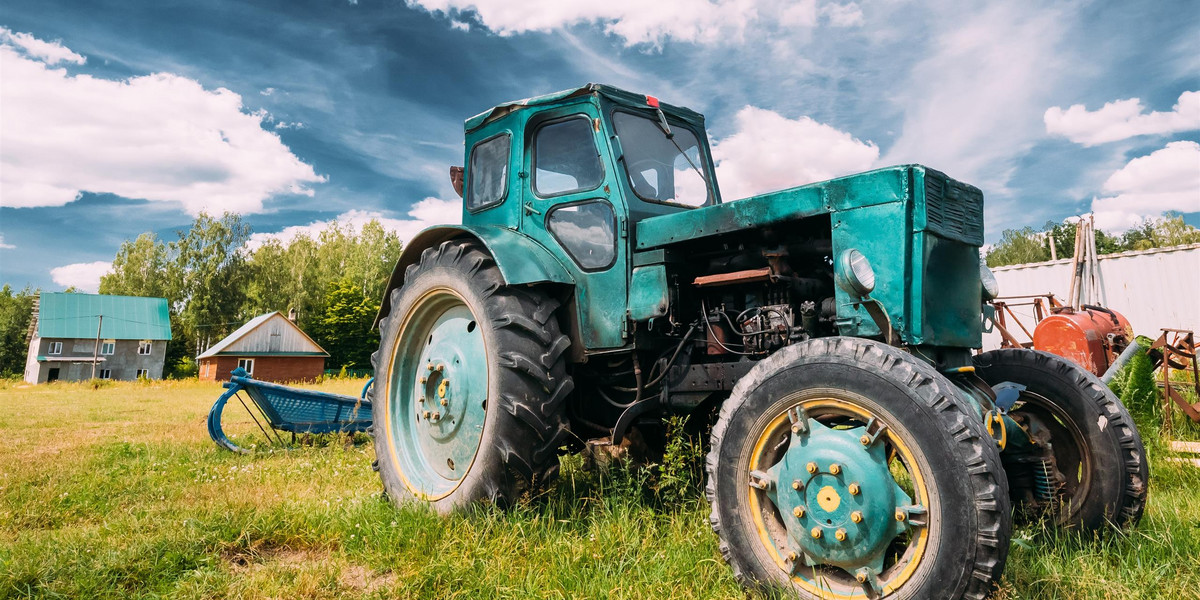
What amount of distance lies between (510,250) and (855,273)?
194cm

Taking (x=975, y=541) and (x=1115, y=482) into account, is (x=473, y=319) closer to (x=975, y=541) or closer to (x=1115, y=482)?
(x=975, y=541)

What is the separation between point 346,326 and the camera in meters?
49.2

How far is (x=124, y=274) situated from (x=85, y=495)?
5569cm

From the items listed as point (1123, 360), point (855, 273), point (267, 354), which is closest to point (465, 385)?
point (855, 273)

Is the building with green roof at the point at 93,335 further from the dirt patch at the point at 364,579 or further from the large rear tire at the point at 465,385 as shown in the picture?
the dirt patch at the point at 364,579

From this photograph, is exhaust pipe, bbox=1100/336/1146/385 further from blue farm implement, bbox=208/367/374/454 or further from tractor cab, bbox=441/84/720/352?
blue farm implement, bbox=208/367/374/454

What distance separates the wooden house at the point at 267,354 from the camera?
136ft

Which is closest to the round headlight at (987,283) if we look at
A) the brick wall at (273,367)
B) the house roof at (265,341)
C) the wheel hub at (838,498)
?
the wheel hub at (838,498)

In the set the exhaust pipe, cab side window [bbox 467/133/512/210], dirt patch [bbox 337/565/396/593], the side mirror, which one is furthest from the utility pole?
the exhaust pipe

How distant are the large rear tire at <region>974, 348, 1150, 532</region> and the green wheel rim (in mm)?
2852

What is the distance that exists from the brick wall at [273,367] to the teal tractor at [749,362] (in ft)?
133

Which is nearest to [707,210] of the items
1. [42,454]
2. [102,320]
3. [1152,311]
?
[42,454]

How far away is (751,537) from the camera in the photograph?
2.75m

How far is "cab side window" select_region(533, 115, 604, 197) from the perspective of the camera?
4.24m
